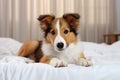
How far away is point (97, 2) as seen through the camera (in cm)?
406

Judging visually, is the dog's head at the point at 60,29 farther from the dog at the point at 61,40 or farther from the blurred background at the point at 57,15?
the blurred background at the point at 57,15

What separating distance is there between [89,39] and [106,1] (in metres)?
0.70

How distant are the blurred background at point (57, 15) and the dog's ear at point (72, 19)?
8.09 ft

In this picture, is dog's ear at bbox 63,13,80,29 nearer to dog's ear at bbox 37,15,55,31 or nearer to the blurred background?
dog's ear at bbox 37,15,55,31

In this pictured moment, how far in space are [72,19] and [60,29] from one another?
0.12 meters

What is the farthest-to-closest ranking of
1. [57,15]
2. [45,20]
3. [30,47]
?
[57,15], [30,47], [45,20]

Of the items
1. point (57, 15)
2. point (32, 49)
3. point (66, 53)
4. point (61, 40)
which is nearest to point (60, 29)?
point (61, 40)

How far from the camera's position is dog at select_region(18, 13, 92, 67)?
52.9 inches

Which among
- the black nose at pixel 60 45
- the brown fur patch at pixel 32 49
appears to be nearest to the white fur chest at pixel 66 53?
the black nose at pixel 60 45

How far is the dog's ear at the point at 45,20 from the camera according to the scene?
1418 millimetres

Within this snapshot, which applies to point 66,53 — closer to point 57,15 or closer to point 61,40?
point 61,40

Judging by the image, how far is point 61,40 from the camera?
132 cm

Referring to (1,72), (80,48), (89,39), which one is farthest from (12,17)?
(1,72)

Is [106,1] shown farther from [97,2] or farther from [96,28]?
[96,28]
